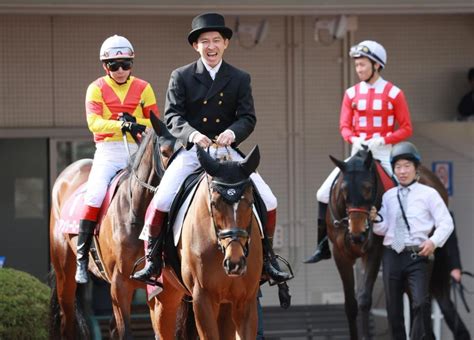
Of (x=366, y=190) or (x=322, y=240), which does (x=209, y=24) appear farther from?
(x=322, y=240)

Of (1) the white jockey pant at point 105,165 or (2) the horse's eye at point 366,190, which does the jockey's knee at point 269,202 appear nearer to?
(1) the white jockey pant at point 105,165

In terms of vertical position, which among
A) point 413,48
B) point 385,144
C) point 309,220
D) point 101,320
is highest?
point 413,48

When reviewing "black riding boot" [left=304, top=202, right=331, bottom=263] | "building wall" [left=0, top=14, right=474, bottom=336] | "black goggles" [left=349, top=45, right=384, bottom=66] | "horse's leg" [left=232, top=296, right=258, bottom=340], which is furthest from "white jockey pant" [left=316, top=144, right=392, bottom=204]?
"horse's leg" [left=232, top=296, right=258, bottom=340]

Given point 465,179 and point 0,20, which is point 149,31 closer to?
point 0,20

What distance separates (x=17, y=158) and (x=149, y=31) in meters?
2.11

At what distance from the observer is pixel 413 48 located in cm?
1412

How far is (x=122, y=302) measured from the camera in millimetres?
8930

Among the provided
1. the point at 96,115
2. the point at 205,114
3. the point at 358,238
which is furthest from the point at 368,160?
the point at 205,114

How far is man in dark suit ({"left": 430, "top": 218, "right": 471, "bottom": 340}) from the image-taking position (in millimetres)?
11156

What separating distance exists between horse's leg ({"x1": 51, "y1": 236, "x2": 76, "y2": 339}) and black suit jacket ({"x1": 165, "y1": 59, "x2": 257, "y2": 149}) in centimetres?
287

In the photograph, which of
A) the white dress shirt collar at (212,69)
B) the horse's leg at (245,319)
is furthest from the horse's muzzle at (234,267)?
the white dress shirt collar at (212,69)

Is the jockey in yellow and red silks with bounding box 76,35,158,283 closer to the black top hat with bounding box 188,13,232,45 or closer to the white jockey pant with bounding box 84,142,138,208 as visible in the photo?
the white jockey pant with bounding box 84,142,138,208

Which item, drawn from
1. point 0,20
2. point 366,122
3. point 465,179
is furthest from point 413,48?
point 0,20

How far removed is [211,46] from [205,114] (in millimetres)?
461
